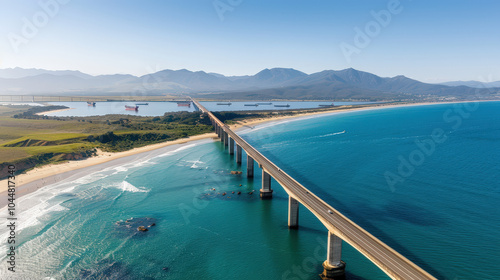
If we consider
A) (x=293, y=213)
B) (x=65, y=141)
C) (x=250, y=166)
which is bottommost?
(x=293, y=213)

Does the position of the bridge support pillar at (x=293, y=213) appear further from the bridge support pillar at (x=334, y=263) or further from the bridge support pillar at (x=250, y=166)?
the bridge support pillar at (x=250, y=166)

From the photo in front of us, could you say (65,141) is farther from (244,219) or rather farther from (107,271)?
Answer: (244,219)

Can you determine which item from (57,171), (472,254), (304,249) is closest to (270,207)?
(304,249)

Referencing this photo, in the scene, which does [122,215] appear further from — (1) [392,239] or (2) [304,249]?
(1) [392,239]

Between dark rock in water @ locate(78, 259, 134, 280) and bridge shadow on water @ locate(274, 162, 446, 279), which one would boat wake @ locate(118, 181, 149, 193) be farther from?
bridge shadow on water @ locate(274, 162, 446, 279)

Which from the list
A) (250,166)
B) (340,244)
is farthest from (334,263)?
(250,166)

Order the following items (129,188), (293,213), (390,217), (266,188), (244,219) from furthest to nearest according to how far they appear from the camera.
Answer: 1. (129,188)
2. (266,188)
3. (244,219)
4. (390,217)
5. (293,213)

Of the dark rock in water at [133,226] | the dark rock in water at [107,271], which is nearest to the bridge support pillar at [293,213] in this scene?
the dark rock in water at [133,226]
